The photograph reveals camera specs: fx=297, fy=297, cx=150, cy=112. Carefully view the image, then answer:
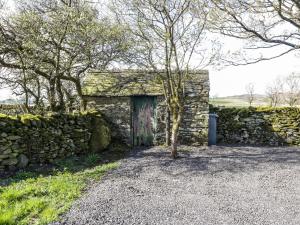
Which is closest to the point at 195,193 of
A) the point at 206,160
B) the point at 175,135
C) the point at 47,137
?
the point at 206,160

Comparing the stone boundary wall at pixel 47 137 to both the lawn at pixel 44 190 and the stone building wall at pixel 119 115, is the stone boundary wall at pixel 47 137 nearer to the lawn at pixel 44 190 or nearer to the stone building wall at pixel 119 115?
the lawn at pixel 44 190

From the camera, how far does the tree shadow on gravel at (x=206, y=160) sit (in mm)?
8484

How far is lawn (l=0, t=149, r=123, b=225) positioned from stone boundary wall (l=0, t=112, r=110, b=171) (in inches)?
23.5

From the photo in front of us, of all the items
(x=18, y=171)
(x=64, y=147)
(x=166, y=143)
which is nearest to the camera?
(x=18, y=171)

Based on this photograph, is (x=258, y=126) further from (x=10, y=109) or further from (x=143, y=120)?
(x=10, y=109)

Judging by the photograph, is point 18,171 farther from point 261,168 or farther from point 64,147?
point 261,168

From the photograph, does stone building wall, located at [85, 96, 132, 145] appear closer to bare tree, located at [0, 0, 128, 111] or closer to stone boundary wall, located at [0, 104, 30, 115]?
bare tree, located at [0, 0, 128, 111]

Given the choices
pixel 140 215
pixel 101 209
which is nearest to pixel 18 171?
pixel 101 209

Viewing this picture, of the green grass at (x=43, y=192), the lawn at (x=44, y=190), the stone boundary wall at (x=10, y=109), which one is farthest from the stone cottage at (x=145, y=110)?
the stone boundary wall at (x=10, y=109)

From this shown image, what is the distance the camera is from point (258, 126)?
1441 cm

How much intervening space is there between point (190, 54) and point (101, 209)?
7040mm

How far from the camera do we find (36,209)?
17.1ft

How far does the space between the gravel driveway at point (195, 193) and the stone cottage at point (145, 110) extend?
2809 millimetres

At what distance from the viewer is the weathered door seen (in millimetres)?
13173
